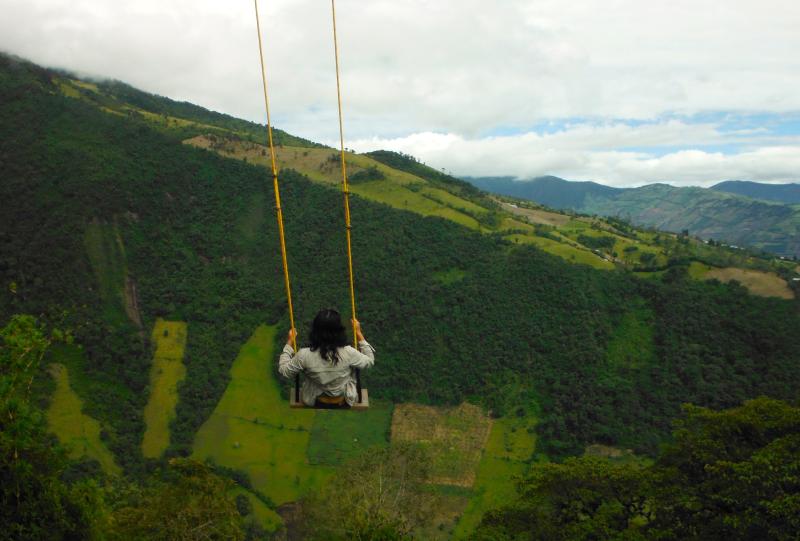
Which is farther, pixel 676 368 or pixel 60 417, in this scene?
pixel 676 368

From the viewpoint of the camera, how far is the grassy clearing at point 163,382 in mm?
34906

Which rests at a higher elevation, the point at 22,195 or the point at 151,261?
the point at 22,195

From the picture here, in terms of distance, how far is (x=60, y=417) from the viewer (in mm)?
33250

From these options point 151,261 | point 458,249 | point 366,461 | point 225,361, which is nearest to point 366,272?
point 458,249

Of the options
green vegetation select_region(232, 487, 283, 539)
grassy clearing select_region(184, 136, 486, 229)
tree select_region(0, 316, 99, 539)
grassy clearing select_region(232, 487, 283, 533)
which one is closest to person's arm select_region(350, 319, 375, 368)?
tree select_region(0, 316, 99, 539)

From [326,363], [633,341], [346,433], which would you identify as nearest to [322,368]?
[326,363]

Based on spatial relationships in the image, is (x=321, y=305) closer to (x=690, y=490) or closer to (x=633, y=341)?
(x=633, y=341)

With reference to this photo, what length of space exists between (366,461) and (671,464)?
12962mm

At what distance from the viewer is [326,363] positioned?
547 centimetres

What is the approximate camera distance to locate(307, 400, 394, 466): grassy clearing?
33.8 m

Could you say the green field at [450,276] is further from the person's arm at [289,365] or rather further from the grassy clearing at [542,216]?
the person's arm at [289,365]

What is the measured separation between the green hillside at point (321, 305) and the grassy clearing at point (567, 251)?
0.28 metres

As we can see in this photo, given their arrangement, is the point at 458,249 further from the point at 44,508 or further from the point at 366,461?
the point at 44,508

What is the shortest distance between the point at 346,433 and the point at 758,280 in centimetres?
3369
